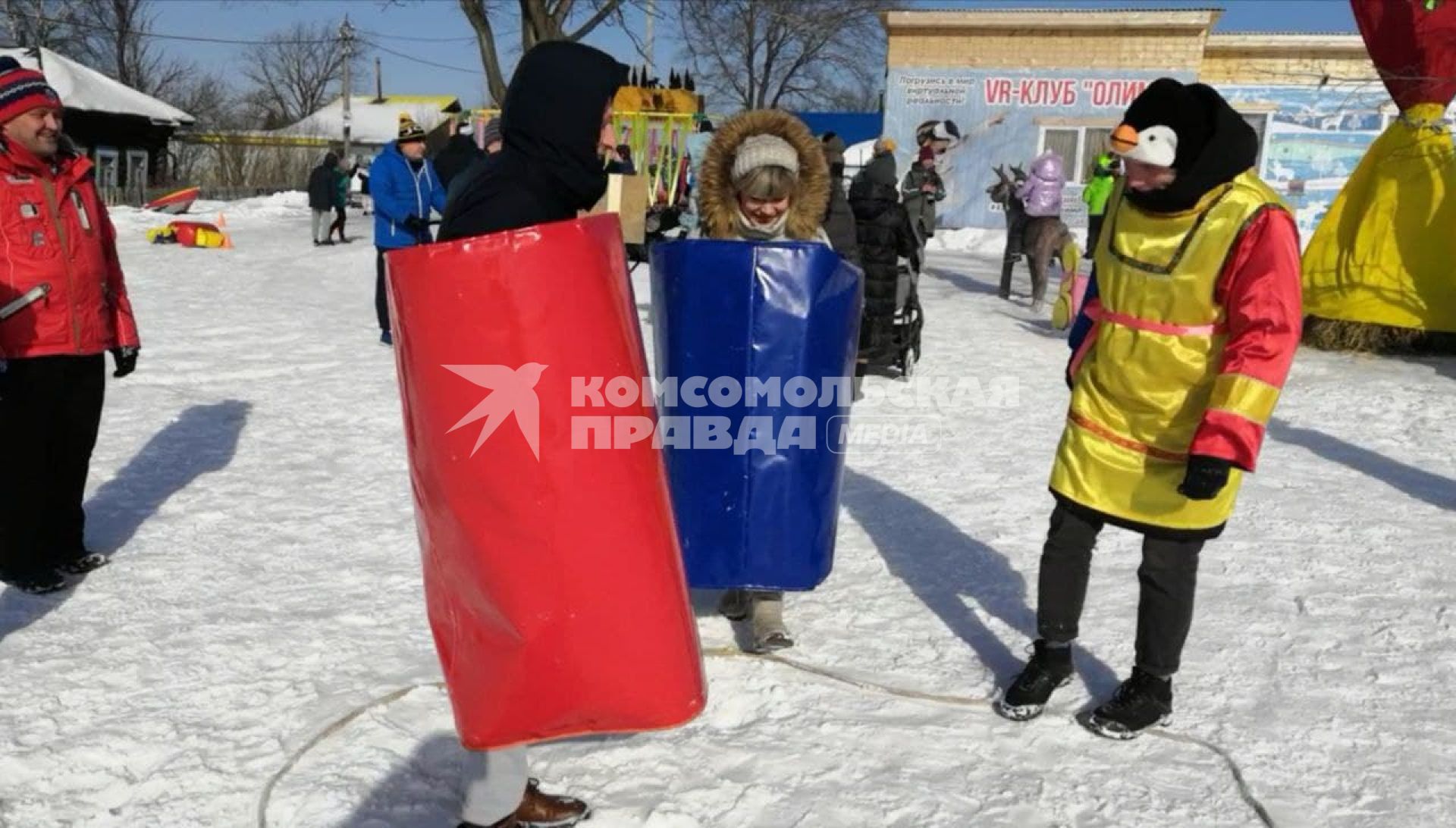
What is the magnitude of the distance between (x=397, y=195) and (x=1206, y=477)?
6660 millimetres

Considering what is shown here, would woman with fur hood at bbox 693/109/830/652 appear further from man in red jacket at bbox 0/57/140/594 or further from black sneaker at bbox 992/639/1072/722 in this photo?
man in red jacket at bbox 0/57/140/594

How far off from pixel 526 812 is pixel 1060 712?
1505 millimetres

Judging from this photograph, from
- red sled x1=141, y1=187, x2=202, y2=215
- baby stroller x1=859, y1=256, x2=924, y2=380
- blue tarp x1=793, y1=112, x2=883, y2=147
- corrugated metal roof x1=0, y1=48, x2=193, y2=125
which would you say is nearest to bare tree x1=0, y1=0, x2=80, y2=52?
corrugated metal roof x1=0, y1=48, x2=193, y2=125

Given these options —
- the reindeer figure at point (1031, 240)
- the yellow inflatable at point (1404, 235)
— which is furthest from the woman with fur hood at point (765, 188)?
the reindeer figure at point (1031, 240)

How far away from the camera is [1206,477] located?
2494mm

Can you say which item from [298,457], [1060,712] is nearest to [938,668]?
[1060,712]

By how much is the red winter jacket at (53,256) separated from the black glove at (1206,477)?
3.44 meters

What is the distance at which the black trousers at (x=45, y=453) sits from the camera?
3492mm

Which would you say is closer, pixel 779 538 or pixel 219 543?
pixel 779 538

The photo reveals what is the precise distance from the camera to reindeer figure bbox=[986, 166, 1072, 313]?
33.2 ft

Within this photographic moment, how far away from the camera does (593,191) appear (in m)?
2.19

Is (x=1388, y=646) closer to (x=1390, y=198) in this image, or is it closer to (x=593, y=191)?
(x=593, y=191)

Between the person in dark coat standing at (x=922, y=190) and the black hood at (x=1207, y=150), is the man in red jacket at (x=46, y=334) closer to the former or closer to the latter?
the black hood at (x=1207, y=150)

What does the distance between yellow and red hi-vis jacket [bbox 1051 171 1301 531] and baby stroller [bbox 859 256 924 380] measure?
4.38 metres
